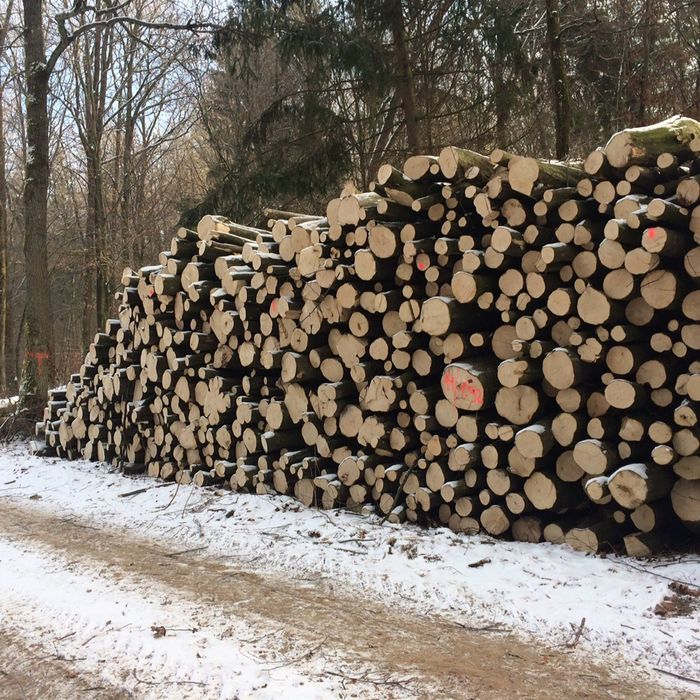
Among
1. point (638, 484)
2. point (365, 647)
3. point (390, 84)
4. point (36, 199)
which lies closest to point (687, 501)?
point (638, 484)

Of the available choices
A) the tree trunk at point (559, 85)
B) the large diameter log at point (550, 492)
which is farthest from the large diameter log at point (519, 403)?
the tree trunk at point (559, 85)

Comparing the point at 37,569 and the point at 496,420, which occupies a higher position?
the point at 496,420

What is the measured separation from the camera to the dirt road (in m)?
3.17

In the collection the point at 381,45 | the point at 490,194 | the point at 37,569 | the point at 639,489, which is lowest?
the point at 37,569

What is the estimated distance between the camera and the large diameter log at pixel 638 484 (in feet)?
14.0

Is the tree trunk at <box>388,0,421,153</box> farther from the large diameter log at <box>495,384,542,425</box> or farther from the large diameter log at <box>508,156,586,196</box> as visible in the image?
the large diameter log at <box>495,384,542,425</box>

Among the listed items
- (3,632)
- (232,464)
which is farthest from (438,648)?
(232,464)

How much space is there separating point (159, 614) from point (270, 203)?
11.1 meters

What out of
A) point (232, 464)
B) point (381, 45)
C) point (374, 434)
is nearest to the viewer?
point (374, 434)

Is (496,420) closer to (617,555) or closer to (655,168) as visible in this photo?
(617,555)

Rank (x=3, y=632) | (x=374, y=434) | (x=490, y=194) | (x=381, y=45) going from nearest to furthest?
(x=3, y=632), (x=490, y=194), (x=374, y=434), (x=381, y=45)

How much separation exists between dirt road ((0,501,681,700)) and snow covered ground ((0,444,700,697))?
0.53 feet

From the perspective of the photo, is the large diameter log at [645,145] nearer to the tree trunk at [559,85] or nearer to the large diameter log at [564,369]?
the large diameter log at [564,369]

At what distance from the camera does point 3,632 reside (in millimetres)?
3982
